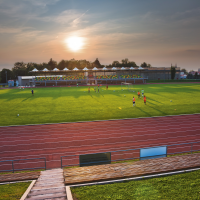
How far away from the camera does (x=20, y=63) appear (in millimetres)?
126500

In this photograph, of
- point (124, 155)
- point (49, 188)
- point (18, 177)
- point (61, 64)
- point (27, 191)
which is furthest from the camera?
point (61, 64)

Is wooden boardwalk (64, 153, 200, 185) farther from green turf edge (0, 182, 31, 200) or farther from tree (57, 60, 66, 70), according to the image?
tree (57, 60, 66, 70)

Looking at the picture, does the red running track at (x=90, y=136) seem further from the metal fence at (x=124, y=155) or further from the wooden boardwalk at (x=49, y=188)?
the wooden boardwalk at (x=49, y=188)

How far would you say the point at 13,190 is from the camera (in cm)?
659

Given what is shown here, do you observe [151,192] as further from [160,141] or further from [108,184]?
[160,141]

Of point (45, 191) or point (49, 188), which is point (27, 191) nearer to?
point (45, 191)

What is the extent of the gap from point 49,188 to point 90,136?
7.19 m

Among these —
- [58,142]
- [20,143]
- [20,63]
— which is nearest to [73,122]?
[58,142]

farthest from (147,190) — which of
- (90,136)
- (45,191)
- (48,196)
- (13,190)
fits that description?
(90,136)

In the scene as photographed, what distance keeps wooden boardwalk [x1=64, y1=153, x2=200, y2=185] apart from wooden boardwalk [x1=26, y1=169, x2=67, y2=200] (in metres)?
0.35

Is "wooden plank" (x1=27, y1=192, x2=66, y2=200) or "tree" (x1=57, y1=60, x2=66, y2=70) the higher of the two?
"tree" (x1=57, y1=60, x2=66, y2=70)

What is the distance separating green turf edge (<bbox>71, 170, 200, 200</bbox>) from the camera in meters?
6.27

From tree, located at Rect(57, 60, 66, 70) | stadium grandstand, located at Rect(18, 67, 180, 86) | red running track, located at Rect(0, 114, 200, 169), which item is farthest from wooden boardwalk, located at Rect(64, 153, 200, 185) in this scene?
tree, located at Rect(57, 60, 66, 70)

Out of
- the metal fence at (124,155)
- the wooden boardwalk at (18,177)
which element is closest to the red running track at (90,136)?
the metal fence at (124,155)
